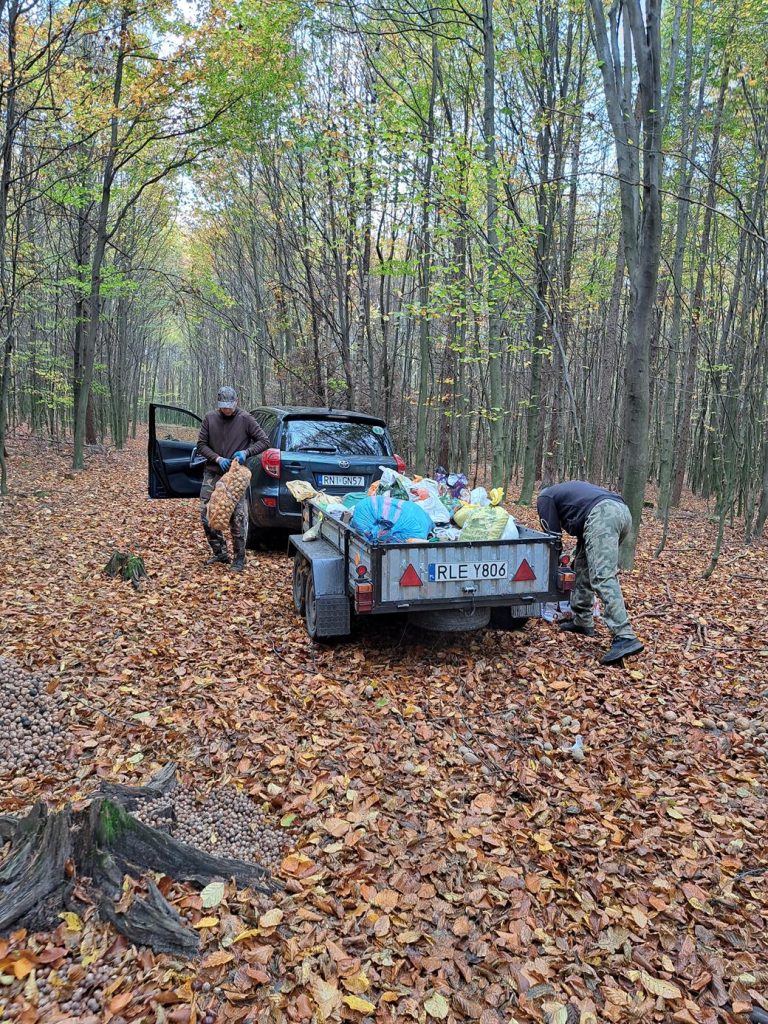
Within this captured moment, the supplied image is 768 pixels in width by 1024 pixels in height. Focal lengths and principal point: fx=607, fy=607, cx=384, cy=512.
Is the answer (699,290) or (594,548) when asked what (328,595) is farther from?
(699,290)

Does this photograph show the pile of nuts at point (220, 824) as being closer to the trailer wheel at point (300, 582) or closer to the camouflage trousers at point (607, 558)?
the trailer wheel at point (300, 582)

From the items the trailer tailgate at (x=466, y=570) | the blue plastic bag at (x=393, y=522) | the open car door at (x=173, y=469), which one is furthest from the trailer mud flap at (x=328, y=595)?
the open car door at (x=173, y=469)

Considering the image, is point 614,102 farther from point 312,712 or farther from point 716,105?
point 312,712

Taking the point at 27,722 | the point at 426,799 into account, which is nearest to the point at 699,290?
the point at 426,799

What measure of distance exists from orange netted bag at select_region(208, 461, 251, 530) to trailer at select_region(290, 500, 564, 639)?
191 cm

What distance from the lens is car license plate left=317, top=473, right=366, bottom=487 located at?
24.1 feet

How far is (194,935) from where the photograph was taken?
2.29 metres

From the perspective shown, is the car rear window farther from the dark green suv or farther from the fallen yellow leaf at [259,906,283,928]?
the fallen yellow leaf at [259,906,283,928]

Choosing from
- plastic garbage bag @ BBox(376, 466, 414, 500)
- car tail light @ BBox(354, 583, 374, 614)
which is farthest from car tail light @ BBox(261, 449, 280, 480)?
car tail light @ BBox(354, 583, 374, 614)

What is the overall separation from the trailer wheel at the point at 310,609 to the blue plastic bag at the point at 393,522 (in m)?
0.69

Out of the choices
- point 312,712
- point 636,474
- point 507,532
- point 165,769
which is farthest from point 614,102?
point 165,769

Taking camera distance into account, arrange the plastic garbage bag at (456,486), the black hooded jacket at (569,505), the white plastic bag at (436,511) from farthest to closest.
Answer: the plastic garbage bag at (456,486)
the white plastic bag at (436,511)
the black hooded jacket at (569,505)

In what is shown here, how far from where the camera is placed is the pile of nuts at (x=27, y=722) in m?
3.28

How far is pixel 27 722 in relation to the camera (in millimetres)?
3605
